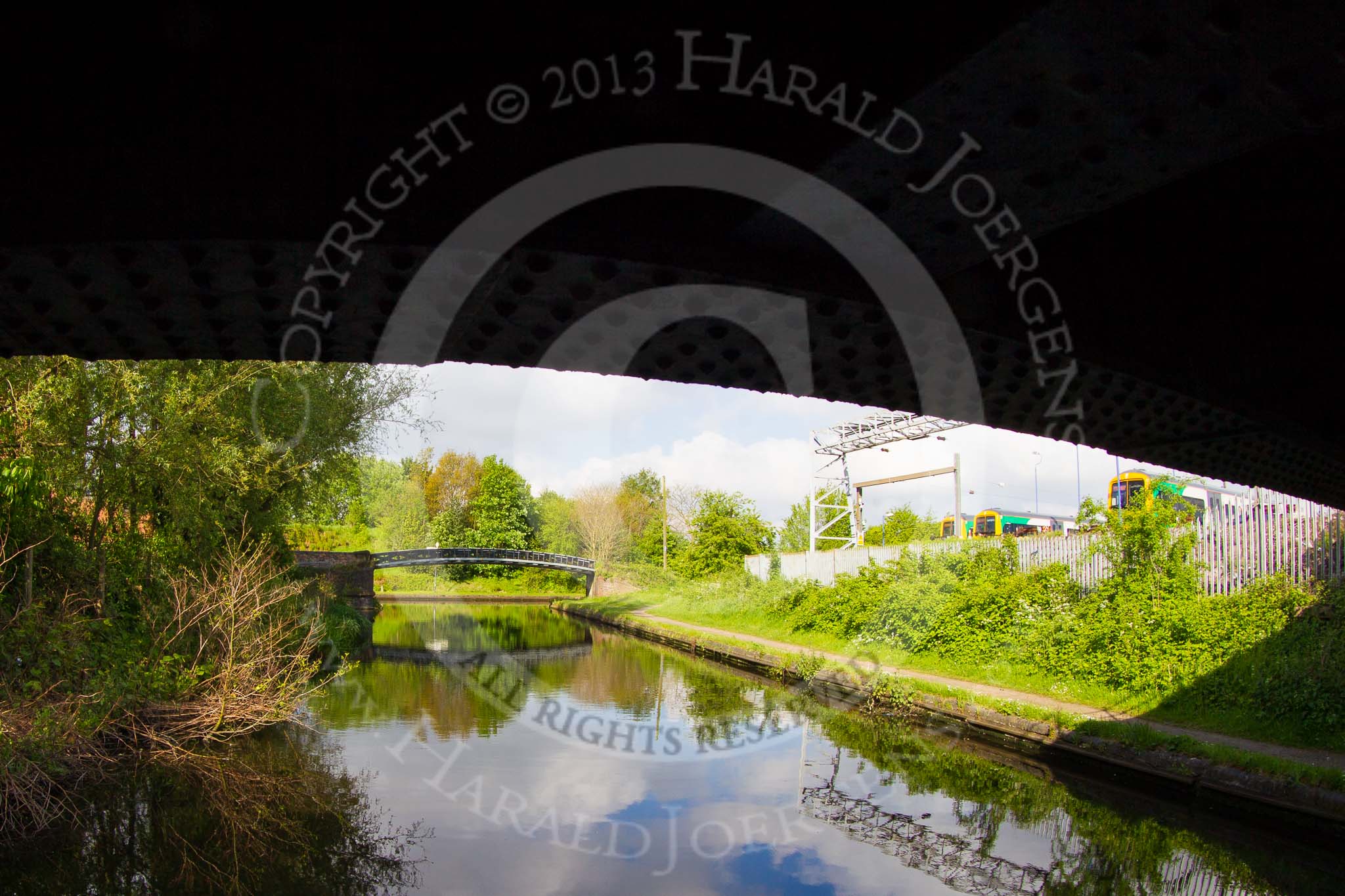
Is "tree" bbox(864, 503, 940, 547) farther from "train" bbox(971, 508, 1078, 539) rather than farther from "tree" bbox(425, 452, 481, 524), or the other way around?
"tree" bbox(425, 452, 481, 524)

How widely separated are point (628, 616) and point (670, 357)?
111 feet

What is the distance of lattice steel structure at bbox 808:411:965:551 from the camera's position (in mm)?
24938

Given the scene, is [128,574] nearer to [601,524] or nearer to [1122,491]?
[1122,491]

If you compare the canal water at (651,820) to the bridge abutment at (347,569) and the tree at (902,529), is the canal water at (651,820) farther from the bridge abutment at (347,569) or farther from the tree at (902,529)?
the bridge abutment at (347,569)

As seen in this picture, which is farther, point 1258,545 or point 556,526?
point 556,526

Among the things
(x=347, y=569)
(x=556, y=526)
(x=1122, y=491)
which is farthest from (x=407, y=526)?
(x=1122, y=491)

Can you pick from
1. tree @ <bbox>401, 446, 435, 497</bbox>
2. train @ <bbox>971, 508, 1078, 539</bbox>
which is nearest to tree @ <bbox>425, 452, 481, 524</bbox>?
tree @ <bbox>401, 446, 435, 497</bbox>

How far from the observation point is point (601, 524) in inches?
2048

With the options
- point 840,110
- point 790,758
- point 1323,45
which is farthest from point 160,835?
point 1323,45

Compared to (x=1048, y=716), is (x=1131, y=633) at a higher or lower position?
higher

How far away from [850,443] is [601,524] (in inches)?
1007

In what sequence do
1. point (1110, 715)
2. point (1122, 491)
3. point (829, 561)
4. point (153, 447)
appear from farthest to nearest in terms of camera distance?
1. point (1122, 491)
2. point (829, 561)
3. point (1110, 715)
4. point (153, 447)

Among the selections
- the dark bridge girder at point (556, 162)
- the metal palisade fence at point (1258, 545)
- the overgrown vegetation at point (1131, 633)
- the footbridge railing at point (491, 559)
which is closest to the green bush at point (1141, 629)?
the overgrown vegetation at point (1131, 633)

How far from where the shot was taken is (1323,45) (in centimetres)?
145
